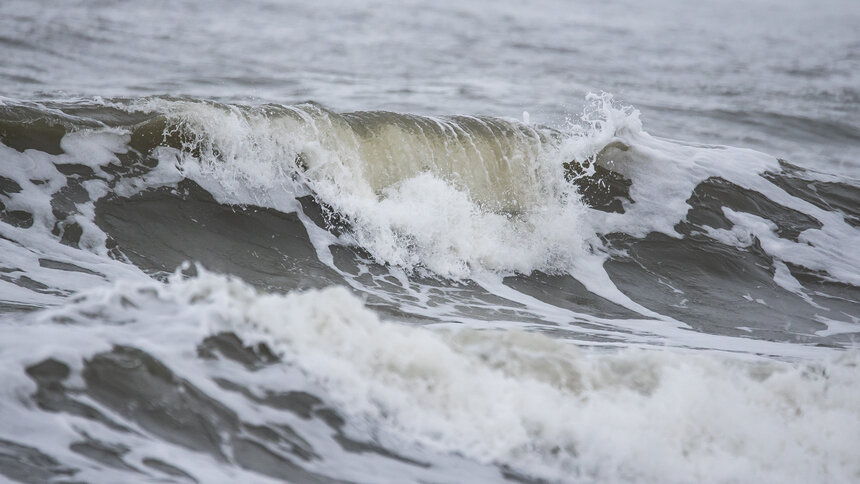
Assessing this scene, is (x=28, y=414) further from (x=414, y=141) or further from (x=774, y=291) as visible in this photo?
(x=774, y=291)

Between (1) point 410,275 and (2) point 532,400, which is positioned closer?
(2) point 532,400

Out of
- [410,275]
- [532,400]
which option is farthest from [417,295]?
[532,400]

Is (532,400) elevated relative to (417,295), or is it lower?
elevated

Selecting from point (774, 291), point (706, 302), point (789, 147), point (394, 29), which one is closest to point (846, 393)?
point (706, 302)

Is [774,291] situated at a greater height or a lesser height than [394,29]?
lesser

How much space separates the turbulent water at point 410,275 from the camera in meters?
3.75

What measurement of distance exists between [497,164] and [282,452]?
490 centimetres

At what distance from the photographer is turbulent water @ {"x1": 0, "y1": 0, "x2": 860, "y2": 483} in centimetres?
375

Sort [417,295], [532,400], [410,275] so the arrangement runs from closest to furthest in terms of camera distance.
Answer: [532,400], [417,295], [410,275]

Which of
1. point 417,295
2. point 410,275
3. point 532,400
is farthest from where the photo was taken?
point 410,275

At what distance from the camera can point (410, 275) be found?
680cm

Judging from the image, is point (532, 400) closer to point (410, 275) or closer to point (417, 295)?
point (417, 295)

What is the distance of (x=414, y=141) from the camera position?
26.2 feet

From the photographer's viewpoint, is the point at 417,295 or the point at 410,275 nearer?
the point at 417,295
